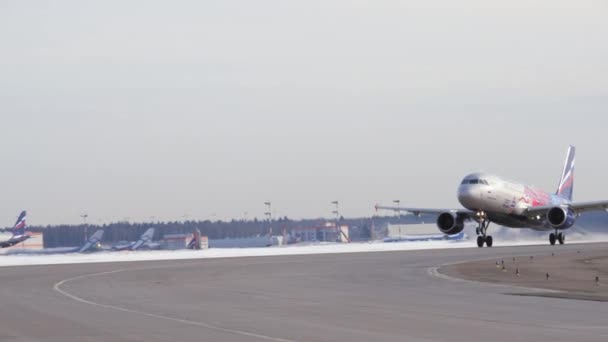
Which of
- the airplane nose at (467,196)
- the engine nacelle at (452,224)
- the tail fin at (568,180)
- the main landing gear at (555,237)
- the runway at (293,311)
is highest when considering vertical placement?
the tail fin at (568,180)

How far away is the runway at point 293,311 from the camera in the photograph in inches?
712

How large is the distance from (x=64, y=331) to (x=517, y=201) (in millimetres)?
52523

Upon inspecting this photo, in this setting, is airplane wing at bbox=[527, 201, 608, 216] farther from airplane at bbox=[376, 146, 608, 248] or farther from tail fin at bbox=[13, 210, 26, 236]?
tail fin at bbox=[13, 210, 26, 236]

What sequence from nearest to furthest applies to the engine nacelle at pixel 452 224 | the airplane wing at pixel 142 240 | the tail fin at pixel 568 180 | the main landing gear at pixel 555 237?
the engine nacelle at pixel 452 224, the main landing gear at pixel 555 237, the tail fin at pixel 568 180, the airplane wing at pixel 142 240

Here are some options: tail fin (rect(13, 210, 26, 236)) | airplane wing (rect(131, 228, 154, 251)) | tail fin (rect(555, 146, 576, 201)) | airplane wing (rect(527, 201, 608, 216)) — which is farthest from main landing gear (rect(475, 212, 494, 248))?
airplane wing (rect(131, 228, 154, 251))

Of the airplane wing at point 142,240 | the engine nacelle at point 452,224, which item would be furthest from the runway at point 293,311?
the airplane wing at point 142,240

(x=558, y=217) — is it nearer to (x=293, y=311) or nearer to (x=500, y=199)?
(x=500, y=199)

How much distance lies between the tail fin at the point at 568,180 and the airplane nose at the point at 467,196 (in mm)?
18269

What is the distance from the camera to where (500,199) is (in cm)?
6744

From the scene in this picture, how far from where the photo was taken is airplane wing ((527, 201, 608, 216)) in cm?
6956

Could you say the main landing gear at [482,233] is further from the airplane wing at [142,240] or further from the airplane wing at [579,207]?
the airplane wing at [142,240]

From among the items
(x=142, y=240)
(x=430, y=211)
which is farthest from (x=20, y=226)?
(x=430, y=211)

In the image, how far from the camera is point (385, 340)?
55.3 feet

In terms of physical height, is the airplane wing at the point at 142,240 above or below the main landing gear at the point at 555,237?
above
